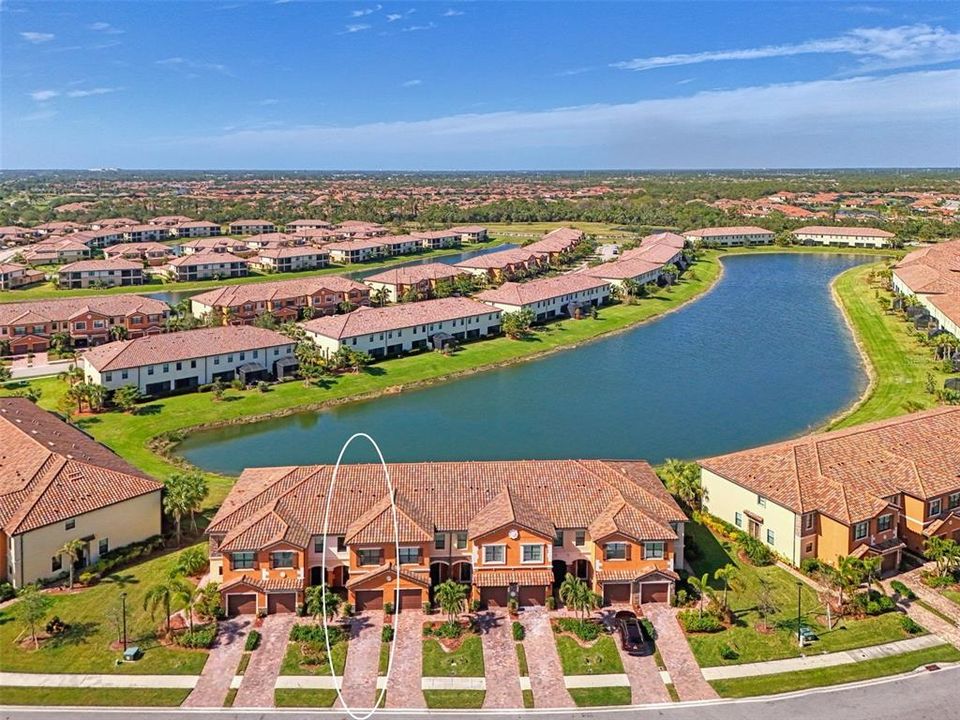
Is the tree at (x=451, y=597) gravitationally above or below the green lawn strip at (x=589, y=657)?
above

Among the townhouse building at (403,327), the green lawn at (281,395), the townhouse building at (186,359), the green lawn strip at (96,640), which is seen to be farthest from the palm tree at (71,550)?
the townhouse building at (403,327)

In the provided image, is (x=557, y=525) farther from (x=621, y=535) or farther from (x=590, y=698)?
(x=590, y=698)

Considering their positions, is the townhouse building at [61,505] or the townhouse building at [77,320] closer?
the townhouse building at [61,505]

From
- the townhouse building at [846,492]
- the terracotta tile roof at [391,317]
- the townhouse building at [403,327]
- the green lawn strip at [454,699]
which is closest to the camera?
the green lawn strip at [454,699]

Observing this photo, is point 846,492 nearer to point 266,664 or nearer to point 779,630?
point 779,630

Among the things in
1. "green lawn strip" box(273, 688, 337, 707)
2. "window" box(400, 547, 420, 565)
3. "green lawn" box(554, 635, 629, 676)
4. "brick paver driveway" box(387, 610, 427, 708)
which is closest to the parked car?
"green lawn" box(554, 635, 629, 676)

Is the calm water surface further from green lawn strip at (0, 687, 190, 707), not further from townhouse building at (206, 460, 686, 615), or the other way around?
green lawn strip at (0, 687, 190, 707)

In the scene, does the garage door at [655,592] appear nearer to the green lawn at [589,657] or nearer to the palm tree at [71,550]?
the green lawn at [589,657]
